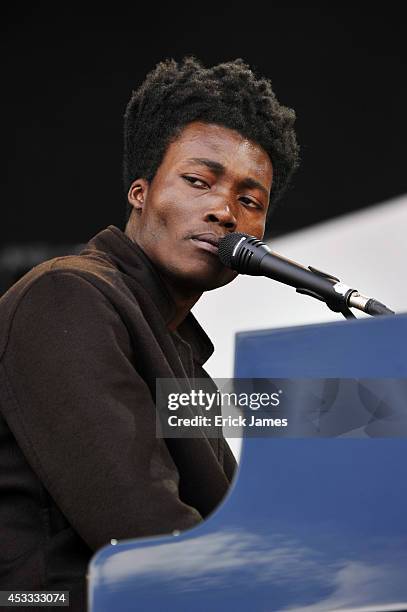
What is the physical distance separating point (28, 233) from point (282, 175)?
1.16m

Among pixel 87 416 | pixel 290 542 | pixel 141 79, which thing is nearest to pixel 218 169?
pixel 87 416

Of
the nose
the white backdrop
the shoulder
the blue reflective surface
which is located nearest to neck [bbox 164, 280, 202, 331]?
the nose

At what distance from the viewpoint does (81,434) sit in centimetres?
115

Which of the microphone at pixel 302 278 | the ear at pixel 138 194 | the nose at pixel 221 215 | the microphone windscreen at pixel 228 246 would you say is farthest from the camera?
the ear at pixel 138 194

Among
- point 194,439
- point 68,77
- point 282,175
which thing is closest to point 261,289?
point 68,77

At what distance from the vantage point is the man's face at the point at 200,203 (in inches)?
62.0

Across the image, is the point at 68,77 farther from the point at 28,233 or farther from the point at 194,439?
the point at 194,439

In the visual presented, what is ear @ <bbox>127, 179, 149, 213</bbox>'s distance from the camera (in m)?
1.72

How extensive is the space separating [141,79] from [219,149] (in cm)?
117

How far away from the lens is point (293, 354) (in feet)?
3.19

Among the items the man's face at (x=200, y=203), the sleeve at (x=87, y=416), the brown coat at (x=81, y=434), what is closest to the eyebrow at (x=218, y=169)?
the man's face at (x=200, y=203)

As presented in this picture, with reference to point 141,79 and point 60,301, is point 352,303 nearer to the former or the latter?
point 60,301

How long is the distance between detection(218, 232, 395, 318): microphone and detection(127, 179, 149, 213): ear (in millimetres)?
321

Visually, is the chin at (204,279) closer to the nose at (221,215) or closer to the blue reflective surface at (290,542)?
the nose at (221,215)
